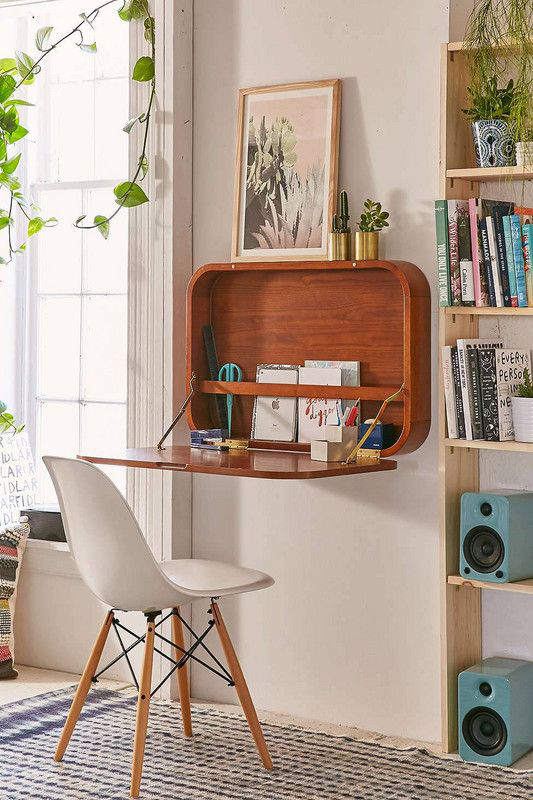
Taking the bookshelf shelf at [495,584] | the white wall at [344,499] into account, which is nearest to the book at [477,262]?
the white wall at [344,499]

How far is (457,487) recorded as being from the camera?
340cm

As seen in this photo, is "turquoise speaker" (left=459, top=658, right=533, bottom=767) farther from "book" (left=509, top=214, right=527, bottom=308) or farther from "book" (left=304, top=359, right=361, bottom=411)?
"book" (left=509, top=214, right=527, bottom=308)

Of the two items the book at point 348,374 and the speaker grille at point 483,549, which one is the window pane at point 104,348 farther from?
the speaker grille at point 483,549

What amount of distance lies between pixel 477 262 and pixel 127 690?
1.84 meters

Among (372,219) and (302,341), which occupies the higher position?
(372,219)

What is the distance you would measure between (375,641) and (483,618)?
1.11 feet

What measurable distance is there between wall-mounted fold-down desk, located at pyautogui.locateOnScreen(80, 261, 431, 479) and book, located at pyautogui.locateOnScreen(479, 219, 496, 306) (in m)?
0.23

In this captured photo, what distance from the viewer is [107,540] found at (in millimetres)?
3084

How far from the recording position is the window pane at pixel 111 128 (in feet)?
14.4

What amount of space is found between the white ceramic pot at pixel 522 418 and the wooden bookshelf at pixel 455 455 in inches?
1.4

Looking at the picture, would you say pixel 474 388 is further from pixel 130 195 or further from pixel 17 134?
pixel 17 134

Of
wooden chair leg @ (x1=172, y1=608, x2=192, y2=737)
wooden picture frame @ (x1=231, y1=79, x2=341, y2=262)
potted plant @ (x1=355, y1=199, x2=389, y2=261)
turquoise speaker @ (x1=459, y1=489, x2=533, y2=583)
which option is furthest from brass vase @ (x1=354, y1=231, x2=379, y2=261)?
wooden chair leg @ (x1=172, y1=608, x2=192, y2=737)

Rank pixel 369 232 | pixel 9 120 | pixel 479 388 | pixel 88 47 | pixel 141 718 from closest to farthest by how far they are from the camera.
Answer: pixel 141 718 < pixel 479 388 < pixel 369 232 < pixel 88 47 < pixel 9 120

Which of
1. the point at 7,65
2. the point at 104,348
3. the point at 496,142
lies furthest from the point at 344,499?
the point at 7,65
